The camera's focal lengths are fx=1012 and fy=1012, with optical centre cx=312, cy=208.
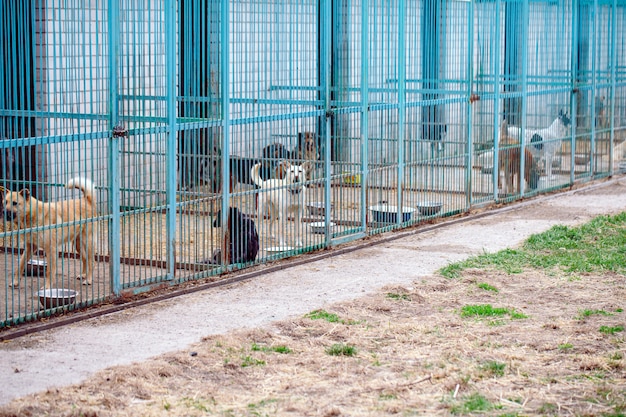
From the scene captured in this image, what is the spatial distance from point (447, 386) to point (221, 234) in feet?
11.9

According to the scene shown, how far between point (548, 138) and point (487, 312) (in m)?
7.74

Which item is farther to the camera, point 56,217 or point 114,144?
point 114,144

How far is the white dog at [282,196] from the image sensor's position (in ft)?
31.8

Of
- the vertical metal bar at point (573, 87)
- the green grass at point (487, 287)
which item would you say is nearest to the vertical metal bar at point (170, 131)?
the green grass at point (487, 287)

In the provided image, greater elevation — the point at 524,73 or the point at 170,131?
the point at 524,73

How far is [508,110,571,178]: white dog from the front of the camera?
14789mm

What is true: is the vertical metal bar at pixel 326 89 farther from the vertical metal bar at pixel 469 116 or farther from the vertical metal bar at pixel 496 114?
the vertical metal bar at pixel 496 114

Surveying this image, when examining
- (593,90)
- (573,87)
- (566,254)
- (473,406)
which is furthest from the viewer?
(593,90)

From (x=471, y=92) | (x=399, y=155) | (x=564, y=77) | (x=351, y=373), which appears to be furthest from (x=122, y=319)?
(x=564, y=77)

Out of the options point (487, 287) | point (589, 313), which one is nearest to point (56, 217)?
point (487, 287)

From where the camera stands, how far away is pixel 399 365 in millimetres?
6520

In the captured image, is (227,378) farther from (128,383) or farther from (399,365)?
(399,365)

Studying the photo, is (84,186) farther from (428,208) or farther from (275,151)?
(428,208)

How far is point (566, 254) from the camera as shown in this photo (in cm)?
1030
